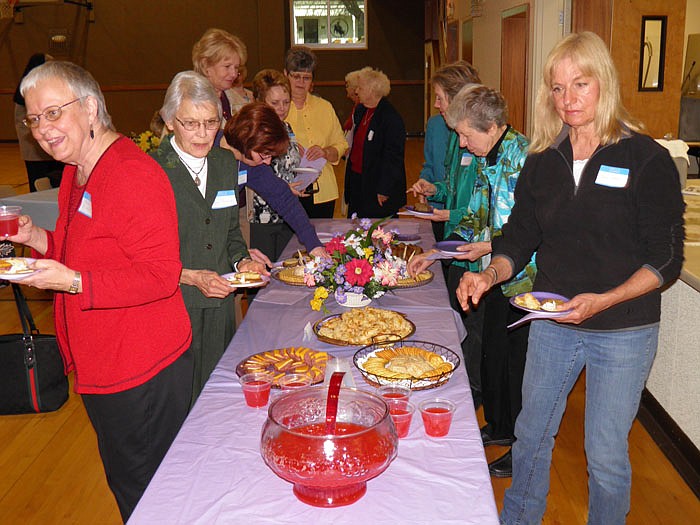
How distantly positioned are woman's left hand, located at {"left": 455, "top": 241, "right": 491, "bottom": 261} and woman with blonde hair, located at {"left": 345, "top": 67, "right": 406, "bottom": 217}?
8.62 feet

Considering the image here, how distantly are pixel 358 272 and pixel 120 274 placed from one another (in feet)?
3.47

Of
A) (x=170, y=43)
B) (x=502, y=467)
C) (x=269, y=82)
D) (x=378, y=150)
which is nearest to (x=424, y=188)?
(x=269, y=82)

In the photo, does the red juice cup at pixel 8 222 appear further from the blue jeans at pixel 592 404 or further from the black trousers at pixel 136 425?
the blue jeans at pixel 592 404

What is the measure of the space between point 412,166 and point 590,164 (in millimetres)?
10196

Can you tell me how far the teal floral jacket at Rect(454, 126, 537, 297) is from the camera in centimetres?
254

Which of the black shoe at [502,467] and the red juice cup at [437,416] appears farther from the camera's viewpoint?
the black shoe at [502,467]

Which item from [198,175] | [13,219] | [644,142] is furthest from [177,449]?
[644,142]

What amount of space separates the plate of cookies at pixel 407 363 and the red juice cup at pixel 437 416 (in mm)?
177

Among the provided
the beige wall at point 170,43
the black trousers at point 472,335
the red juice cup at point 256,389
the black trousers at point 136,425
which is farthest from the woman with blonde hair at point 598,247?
the beige wall at point 170,43

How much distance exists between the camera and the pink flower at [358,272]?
254 centimetres

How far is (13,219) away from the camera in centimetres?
196

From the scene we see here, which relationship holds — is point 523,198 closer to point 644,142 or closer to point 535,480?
point 644,142

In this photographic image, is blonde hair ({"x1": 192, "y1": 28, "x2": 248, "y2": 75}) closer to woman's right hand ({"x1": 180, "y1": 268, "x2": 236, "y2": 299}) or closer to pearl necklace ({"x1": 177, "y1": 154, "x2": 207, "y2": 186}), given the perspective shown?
pearl necklace ({"x1": 177, "y1": 154, "x2": 207, "y2": 186})

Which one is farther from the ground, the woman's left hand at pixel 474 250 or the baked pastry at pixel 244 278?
the baked pastry at pixel 244 278
